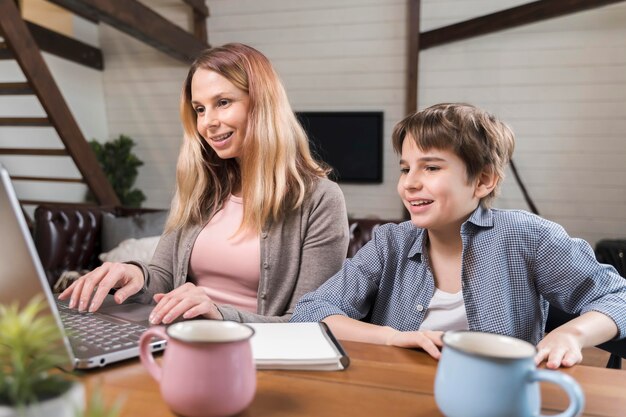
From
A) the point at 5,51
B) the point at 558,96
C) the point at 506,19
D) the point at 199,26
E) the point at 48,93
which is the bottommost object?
the point at 48,93

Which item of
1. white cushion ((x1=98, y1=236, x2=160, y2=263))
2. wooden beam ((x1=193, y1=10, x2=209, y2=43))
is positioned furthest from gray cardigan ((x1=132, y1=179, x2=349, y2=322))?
wooden beam ((x1=193, y1=10, x2=209, y2=43))

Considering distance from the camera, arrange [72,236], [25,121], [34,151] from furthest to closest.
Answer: [34,151]
[25,121]
[72,236]

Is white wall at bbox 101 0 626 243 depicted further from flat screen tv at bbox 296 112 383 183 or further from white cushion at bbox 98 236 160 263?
white cushion at bbox 98 236 160 263

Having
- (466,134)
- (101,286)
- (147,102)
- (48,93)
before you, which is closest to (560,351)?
(466,134)

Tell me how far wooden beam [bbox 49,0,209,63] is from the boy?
10.5ft

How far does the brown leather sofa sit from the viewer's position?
289 centimetres

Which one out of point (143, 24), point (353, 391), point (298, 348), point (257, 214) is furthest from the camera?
point (143, 24)

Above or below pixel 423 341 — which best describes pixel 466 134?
above

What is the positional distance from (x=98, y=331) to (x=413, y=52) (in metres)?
4.56

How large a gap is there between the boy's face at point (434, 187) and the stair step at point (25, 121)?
10.8 feet

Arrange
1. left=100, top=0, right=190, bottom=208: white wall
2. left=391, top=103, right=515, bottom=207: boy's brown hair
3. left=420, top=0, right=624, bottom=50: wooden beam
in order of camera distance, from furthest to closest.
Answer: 1. left=100, top=0, right=190, bottom=208: white wall
2. left=420, top=0, right=624, bottom=50: wooden beam
3. left=391, top=103, right=515, bottom=207: boy's brown hair

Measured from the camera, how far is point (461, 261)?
3.80 feet

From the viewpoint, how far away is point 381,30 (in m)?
5.02

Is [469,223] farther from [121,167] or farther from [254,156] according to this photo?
[121,167]
